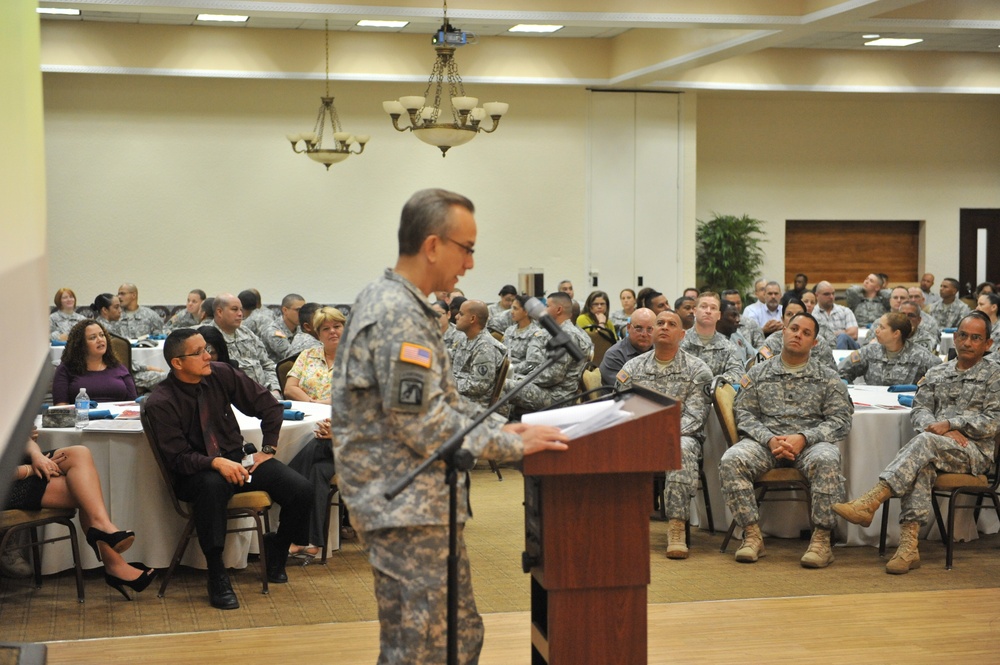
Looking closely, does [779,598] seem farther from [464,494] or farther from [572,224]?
[572,224]

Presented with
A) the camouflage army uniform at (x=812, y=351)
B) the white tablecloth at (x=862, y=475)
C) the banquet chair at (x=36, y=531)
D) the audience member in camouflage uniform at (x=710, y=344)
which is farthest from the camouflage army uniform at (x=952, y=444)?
the banquet chair at (x=36, y=531)

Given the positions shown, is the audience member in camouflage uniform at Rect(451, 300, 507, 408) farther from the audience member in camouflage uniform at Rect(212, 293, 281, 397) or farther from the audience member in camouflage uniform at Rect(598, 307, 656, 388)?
the audience member in camouflage uniform at Rect(212, 293, 281, 397)

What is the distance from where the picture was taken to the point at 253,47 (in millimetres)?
13422

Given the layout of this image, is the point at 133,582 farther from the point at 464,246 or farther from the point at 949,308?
the point at 949,308

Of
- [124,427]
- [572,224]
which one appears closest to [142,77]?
[572,224]

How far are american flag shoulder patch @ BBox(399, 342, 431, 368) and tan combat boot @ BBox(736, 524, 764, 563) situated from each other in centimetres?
362

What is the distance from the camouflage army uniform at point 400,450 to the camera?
8.09 ft

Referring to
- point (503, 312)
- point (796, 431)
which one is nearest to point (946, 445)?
point (796, 431)

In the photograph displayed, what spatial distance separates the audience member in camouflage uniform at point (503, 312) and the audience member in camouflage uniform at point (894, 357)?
4.52 meters

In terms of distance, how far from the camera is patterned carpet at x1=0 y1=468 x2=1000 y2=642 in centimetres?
459

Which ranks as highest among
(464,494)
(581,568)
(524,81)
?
(524,81)

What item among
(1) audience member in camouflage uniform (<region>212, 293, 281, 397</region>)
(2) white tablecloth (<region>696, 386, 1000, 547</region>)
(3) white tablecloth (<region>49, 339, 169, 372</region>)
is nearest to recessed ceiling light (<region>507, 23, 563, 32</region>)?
(3) white tablecloth (<region>49, 339, 169, 372</region>)

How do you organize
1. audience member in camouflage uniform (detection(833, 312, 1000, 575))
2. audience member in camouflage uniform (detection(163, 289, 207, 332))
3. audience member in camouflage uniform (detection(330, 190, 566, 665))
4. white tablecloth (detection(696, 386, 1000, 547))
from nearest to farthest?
audience member in camouflage uniform (detection(330, 190, 566, 665)) → audience member in camouflage uniform (detection(833, 312, 1000, 575)) → white tablecloth (detection(696, 386, 1000, 547)) → audience member in camouflage uniform (detection(163, 289, 207, 332))

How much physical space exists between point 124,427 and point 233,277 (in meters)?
9.21
